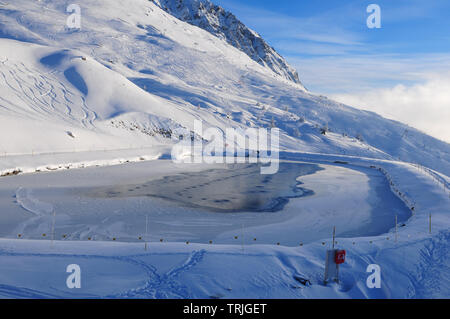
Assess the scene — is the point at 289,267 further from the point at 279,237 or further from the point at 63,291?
the point at 63,291

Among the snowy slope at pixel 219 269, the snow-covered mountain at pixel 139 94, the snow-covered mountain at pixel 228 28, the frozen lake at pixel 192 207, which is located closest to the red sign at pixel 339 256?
the snowy slope at pixel 219 269

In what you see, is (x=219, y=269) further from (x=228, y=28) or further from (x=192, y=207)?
(x=228, y=28)

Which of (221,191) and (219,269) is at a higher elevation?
(221,191)

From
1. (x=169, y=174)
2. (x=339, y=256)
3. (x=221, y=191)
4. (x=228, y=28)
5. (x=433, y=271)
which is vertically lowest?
(x=433, y=271)

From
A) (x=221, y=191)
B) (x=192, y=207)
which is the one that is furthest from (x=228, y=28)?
(x=192, y=207)

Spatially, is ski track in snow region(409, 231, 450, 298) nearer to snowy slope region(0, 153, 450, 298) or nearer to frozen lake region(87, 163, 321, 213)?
snowy slope region(0, 153, 450, 298)
